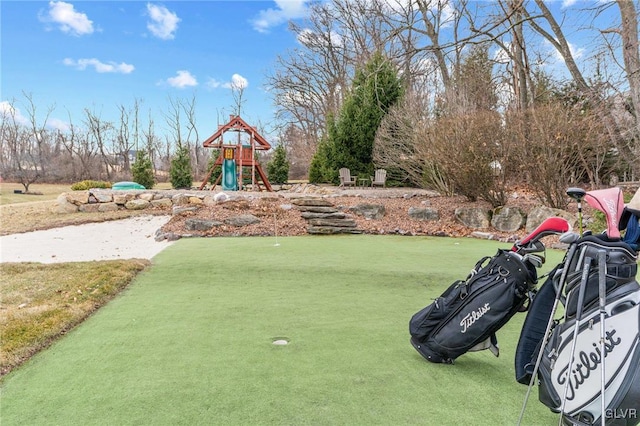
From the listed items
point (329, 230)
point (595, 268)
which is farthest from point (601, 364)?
point (329, 230)

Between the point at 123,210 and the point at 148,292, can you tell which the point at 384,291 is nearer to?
the point at 148,292

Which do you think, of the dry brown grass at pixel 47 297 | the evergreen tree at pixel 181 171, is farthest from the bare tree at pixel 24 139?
the dry brown grass at pixel 47 297

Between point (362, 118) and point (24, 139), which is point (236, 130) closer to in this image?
point (362, 118)

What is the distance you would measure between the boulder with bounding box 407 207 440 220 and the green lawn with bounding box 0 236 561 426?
4.96 metres

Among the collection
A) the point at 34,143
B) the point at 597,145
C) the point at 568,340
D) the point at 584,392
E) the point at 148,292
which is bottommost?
the point at 148,292

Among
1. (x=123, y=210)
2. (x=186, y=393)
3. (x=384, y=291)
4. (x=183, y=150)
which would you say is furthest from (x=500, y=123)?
(x=183, y=150)

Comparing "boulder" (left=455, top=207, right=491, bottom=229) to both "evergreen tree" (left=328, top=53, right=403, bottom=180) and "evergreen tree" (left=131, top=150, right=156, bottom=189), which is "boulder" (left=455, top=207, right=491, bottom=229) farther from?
"evergreen tree" (left=131, top=150, right=156, bottom=189)

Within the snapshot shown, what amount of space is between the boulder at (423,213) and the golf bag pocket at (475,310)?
692cm

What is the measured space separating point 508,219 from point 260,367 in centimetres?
719

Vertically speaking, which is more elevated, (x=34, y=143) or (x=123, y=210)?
(x=34, y=143)

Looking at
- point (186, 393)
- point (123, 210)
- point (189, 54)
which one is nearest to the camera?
point (186, 393)

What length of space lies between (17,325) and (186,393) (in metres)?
1.82

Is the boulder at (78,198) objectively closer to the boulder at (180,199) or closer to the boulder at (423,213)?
the boulder at (180,199)

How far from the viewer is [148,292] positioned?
4055 mm
